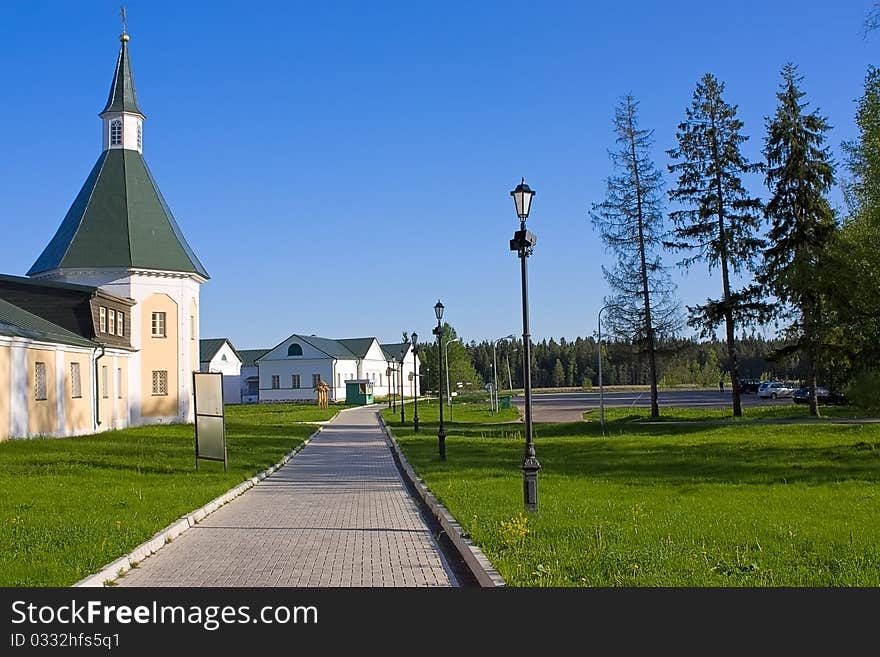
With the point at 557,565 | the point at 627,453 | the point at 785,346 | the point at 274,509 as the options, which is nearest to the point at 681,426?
the point at 785,346

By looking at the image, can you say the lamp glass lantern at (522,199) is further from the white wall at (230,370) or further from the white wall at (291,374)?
the white wall at (230,370)

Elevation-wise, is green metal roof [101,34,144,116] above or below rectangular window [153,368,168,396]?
above

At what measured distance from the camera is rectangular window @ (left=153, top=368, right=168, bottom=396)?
41.4 m

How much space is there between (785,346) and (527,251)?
2550 centimetres

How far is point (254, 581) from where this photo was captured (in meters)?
8.66

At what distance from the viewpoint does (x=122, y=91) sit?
4350 cm

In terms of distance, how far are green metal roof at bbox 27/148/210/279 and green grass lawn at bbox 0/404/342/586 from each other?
11.8 meters

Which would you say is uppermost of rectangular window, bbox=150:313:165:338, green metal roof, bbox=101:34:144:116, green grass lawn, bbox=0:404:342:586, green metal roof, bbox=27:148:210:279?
green metal roof, bbox=101:34:144:116

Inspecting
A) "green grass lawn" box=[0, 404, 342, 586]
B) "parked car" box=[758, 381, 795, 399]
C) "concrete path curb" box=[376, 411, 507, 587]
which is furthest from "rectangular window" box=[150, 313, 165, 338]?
"parked car" box=[758, 381, 795, 399]

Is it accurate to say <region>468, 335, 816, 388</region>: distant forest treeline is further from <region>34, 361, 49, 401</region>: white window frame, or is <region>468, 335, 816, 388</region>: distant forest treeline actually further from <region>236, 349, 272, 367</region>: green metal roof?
<region>34, 361, 49, 401</region>: white window frame

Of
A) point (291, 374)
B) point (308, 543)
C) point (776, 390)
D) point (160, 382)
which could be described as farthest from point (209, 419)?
point (291, 374)

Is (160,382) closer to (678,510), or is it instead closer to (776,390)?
(678,510)

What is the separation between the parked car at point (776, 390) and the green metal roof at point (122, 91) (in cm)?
5302

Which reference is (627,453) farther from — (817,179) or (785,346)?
(817,179)
